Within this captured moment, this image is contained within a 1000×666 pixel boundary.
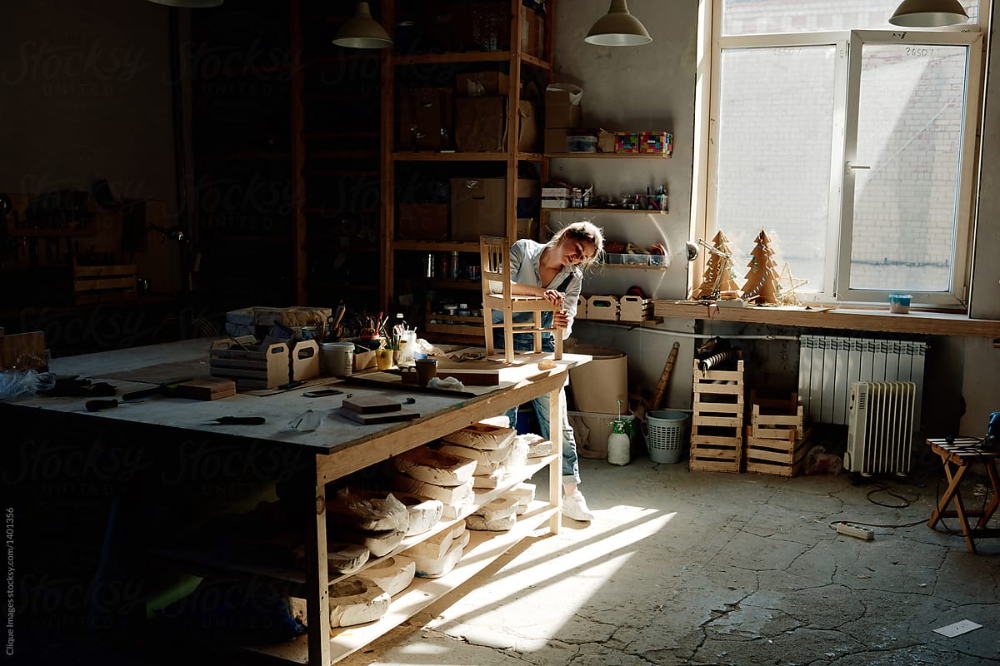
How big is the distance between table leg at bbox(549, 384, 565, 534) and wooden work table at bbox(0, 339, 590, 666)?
0.31 ft

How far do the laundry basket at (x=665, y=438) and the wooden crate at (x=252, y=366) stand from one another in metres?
2.88

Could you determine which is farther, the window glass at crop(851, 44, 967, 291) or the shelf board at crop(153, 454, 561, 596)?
the window glass at crop(851, 44, 967, 291)

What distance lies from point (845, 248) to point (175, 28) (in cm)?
521

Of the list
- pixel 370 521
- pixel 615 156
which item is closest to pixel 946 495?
pixel 615 156

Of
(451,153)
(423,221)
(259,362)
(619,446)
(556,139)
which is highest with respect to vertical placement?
(556,139)

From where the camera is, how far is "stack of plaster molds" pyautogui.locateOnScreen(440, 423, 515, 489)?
12.3 feet

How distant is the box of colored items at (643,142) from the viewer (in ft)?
19.1

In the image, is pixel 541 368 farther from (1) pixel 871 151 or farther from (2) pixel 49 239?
(2) pixel 49 239

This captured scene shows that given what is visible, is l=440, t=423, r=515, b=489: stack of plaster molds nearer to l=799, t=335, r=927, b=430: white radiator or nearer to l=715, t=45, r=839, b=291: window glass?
l=799, t=335, r=927, b=430: white radiator

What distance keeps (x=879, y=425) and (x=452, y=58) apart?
11.6 ft

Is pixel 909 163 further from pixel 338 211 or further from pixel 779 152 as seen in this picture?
pixel 338 211

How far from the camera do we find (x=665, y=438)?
5777 millimetres

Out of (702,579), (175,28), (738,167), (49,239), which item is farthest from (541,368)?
(175,28)

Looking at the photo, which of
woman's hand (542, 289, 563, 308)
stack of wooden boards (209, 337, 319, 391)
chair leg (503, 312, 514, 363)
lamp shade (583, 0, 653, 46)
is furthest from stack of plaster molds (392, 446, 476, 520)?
lamp shade (583, 0, 653, 46)
